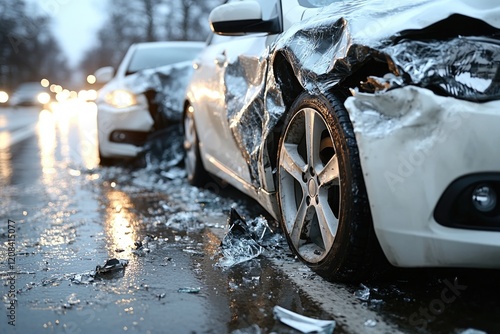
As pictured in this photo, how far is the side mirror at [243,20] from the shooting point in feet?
A: 11.8

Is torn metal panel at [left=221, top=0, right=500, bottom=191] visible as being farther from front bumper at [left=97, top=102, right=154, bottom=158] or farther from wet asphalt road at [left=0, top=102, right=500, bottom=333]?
front bumper at [left=97, top=102, right=154, bottom=158]

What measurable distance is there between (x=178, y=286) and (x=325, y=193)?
823 mm

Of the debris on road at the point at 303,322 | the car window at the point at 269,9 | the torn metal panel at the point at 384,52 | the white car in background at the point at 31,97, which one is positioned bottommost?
the white car in background at the point at 31,97

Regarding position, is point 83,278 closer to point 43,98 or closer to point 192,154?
point 192,154

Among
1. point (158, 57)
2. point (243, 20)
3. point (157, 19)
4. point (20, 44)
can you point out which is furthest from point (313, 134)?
point (20, 44)

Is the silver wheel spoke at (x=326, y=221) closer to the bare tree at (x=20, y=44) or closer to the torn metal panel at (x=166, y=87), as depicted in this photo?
the torn metal panel at (x=166, y=87)

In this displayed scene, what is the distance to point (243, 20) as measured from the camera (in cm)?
365

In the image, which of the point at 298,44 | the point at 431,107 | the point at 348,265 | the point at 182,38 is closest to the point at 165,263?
the point at 348,265

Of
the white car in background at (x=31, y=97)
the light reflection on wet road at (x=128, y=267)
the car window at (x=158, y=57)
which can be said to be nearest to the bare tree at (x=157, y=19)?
the white car in background at (x=31, y=97)

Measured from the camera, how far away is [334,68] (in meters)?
2.70

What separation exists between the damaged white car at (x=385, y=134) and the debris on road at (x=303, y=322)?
0.33 meters

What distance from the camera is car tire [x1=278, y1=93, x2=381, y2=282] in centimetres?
252

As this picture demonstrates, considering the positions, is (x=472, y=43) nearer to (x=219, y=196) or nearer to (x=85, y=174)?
(x=219, y=196)

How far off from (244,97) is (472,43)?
5.36 feet
